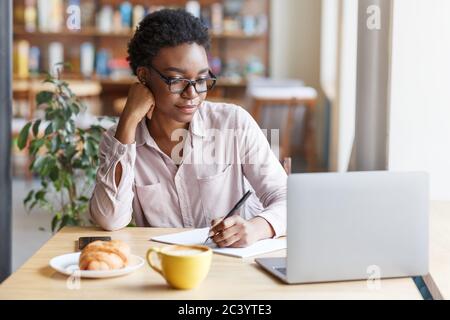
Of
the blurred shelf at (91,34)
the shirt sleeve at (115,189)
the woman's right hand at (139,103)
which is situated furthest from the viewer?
the blurred shelf at (91,34)

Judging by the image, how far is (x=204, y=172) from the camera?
2.21 meters

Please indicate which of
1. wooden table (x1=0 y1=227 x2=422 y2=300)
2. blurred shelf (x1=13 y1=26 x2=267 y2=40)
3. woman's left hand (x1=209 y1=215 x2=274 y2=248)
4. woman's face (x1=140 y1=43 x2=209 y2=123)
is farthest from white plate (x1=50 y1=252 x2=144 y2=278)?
blurred shelf (x1=13 y1=26 x2=267 y2=40)

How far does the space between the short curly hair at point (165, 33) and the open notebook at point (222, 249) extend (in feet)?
1.91

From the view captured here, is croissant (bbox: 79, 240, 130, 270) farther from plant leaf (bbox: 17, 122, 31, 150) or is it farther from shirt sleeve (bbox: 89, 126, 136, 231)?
plant leaf (bbox: 17, 122, 31, 150)

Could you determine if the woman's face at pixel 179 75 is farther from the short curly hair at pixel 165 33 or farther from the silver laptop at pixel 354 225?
the silver laptop at pixel 354 225

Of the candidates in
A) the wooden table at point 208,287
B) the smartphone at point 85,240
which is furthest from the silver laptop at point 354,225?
the smartphone at point 85,240

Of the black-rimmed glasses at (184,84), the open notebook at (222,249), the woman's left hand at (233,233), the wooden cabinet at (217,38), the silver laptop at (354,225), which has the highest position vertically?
the wooden cabinet at (217,38)

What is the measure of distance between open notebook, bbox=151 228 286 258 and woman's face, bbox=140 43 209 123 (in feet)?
1.19

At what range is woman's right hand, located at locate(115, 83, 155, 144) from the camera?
2062 mm

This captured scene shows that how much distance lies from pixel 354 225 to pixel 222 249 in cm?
42

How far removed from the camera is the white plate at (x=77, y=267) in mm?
1478

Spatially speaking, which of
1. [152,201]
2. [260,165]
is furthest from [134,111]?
[260,165]

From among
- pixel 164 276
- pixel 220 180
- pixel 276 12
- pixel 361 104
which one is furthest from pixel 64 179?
pixel 276 12

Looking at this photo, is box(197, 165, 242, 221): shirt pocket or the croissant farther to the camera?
box(197, 165, 242, 221): shirt pocket
